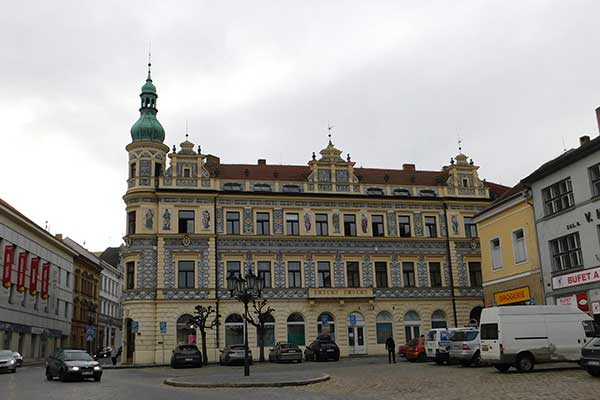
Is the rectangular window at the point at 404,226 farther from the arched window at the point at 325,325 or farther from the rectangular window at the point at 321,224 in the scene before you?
the arched window at the point at 325,325

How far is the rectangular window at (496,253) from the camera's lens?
114 feet

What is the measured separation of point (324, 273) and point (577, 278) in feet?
75.6

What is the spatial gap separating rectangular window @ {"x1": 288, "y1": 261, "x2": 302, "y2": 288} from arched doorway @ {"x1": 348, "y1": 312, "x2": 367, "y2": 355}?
15.5 ft

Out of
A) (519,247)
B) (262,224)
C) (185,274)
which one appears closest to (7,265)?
(185,274)

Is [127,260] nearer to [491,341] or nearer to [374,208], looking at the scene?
[374,208]

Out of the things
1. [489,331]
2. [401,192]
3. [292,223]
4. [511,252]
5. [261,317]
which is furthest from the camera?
[401,192]

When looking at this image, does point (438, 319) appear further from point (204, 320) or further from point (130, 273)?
point (130, 273)

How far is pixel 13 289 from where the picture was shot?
170 ft

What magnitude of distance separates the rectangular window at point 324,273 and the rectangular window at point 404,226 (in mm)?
6919

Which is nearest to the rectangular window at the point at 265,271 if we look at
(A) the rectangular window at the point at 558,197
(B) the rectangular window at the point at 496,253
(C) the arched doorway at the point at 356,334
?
(C) the arched doorway at the point at 356,334

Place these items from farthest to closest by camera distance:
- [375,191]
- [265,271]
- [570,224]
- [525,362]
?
[375,191], [265,271], [570,224], [525,362]

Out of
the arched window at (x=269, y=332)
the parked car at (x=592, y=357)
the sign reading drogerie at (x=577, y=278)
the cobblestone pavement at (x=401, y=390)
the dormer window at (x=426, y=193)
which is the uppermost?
the dormer window at (x=426, y=193)

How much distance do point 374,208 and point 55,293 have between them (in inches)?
1343

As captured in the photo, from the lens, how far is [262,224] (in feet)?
158
